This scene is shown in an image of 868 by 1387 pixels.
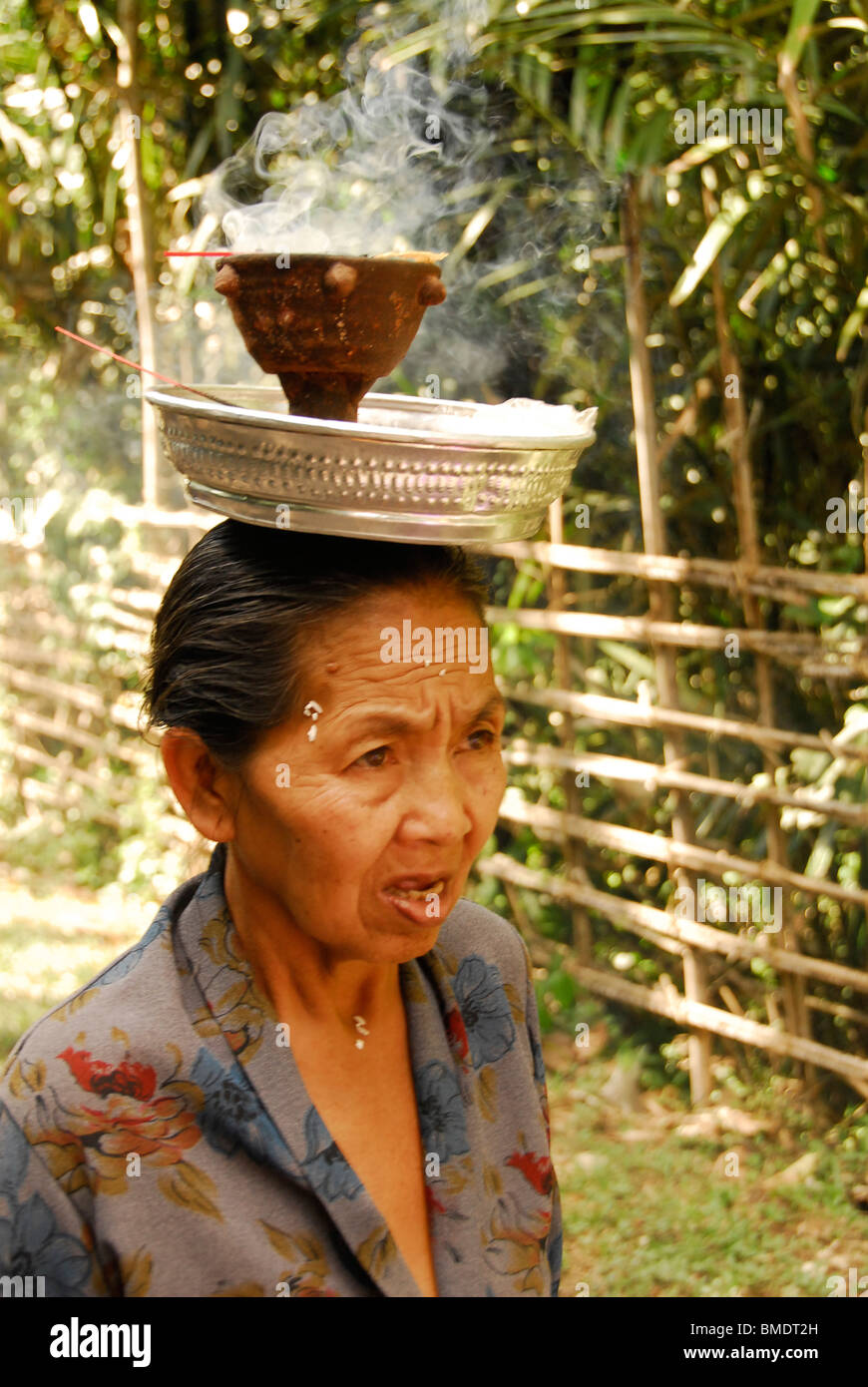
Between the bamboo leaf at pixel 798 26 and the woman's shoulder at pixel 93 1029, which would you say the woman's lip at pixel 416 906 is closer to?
the woman's shoulder at pixel 93 1029

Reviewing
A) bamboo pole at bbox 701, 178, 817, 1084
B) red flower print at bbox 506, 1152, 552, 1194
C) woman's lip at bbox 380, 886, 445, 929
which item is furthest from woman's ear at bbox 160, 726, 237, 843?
bamboo pole at bbox 701, 178, 817, 1084

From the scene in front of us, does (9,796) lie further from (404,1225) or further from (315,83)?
(404,1225)

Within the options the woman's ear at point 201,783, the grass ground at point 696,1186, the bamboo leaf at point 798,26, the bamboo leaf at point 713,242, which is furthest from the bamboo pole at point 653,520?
the woman's ear at point 201,783

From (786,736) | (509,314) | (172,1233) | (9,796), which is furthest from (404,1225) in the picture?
(9,796)

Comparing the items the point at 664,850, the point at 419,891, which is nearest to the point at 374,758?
the point at 419,891

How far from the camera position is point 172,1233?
144 cm

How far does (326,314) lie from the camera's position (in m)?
1.55

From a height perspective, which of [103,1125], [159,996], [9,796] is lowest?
[103,1125]

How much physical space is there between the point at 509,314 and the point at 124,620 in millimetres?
3151

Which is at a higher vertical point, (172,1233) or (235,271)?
(235,271)

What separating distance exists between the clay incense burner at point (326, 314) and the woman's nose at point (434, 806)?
1.64 ft

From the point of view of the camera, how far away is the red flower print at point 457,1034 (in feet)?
5.96

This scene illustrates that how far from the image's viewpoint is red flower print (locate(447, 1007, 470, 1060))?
182 cm

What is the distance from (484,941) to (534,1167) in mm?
341
